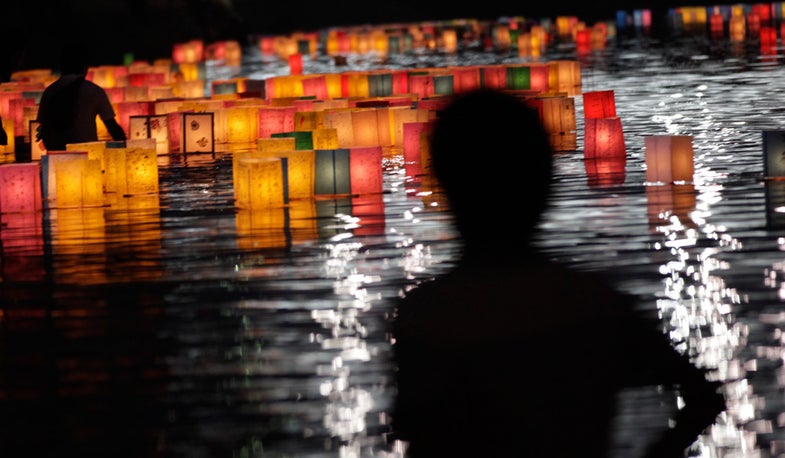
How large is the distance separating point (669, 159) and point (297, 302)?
4673 millimetres

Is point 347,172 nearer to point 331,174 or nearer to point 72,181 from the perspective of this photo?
point 331,174

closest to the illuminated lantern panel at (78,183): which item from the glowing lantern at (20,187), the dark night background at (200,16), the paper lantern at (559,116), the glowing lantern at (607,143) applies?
the glowing lantern at (20,187)

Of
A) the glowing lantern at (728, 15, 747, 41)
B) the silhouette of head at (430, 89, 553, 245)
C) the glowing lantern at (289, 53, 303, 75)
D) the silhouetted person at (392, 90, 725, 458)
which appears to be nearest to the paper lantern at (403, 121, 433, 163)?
the silhouetted person at (392, 90, 725, 458)

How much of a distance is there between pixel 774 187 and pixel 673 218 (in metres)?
1.50

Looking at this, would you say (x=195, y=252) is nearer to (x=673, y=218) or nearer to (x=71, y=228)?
(x=71, y=228)

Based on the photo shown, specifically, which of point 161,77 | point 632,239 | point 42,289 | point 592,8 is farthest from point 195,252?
point 592,8

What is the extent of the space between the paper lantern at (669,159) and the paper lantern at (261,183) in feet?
8.61

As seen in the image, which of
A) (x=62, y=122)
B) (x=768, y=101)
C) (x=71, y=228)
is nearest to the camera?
(x=71, y=228)

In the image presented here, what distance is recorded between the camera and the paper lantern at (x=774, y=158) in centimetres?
1133

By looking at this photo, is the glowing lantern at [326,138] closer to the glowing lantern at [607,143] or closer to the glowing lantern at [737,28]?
the glowing lantern at [607,143]

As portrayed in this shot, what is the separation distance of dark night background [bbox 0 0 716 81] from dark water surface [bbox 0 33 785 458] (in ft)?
39.8

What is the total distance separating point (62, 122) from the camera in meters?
13.4

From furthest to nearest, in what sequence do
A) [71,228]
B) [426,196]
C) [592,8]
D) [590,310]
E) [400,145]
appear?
[592,8], [400,145], [426,196], [71,228], [590,310]

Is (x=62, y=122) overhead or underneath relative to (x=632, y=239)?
overhead
